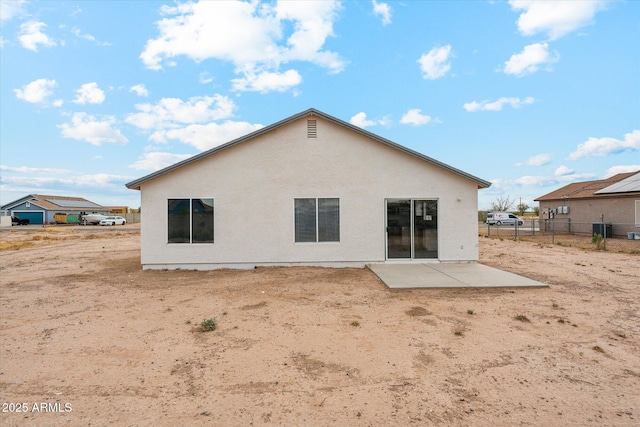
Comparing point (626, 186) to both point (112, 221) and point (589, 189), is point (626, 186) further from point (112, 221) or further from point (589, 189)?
point (112, 221)

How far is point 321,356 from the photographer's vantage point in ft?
14.7

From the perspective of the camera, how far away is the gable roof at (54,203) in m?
55.6

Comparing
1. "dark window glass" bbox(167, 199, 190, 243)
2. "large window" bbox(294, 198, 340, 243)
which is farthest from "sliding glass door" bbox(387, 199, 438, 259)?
"dark window glass" bbox(167, 199, 190, 243)

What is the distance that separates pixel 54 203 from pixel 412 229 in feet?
222

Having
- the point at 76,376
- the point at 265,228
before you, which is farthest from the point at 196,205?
the point at 76,376

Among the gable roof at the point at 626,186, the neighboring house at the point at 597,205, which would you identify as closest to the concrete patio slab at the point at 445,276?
the neighboring house at the point at 597,205

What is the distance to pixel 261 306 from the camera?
6.88m

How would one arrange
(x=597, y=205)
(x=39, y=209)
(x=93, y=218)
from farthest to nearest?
1. (x=39, y=209)
2. (x=93, y=218)
3. (x=597, y=205)

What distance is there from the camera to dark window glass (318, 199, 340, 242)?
10.9 m

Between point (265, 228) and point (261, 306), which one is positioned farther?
point (265, 228)

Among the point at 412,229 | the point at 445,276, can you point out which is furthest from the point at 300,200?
the point at 445,276

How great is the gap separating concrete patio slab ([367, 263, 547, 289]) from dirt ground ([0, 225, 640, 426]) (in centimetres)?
41

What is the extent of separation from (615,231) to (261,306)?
2490 cm

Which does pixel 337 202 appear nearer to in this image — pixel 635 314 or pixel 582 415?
pixel 635 314
